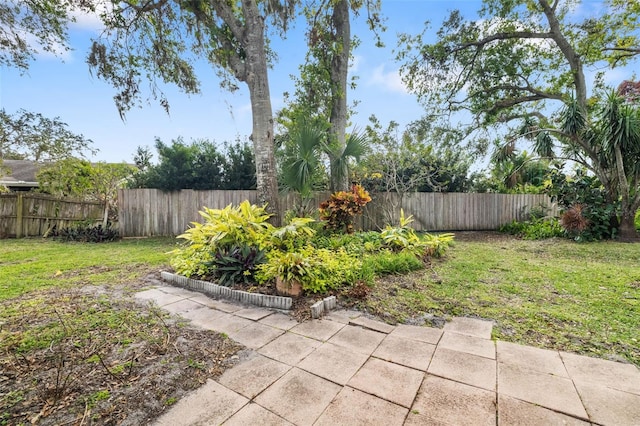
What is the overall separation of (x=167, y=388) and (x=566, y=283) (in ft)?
13.9

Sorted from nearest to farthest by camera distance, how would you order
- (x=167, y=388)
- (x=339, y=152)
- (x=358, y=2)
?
(x=167, y=388) < (x=339, y=152) < (x=358, y=2)

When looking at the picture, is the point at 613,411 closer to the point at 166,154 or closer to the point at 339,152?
the point at 339,152

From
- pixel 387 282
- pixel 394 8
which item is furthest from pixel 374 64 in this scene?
pixel 387 282

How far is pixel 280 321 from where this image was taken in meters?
2.37

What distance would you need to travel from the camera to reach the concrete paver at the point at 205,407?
49.6 inches

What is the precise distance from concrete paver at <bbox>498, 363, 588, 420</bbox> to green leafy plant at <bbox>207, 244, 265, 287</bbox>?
2413mm

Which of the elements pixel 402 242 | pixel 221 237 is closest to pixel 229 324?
pixel 221 237

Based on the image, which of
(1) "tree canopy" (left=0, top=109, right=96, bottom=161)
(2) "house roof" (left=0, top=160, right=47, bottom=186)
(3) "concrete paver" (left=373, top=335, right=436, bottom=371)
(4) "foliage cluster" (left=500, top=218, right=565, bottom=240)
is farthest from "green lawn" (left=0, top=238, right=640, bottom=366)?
(2) "house roof" (left=0, top=160, right=47, bottom=186)

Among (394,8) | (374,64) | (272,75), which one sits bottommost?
(272,75)

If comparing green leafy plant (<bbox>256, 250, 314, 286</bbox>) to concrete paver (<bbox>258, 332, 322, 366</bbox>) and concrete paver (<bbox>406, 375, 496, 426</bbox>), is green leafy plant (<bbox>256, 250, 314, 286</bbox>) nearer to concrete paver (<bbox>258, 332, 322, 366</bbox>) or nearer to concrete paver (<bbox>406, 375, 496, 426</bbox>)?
A: concrete paver (<bbox>258, 332, 322, 366</bbox>)

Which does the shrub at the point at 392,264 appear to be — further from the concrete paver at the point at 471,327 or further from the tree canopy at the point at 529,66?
the tree canopy at the point at 529,66

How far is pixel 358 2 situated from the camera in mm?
6699

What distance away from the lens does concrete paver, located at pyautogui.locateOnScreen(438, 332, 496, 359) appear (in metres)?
1.84

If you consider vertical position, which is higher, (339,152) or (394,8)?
(394,8)
